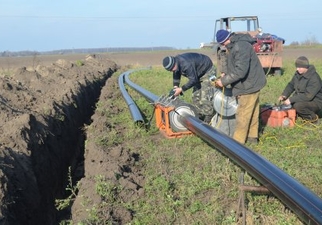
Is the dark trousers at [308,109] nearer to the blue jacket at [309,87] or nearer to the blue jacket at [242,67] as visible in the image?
the blue jacket at [309,87]

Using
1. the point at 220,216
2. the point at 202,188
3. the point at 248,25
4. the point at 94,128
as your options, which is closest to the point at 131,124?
the point at 94,128

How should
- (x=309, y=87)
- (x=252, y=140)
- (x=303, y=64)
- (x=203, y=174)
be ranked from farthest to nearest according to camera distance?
1. (x=309, y=87)
2. (x=303, y=64)
3. (x=252, y=140)
4. (x=203, y=174)

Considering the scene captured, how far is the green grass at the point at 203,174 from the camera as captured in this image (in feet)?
14.9

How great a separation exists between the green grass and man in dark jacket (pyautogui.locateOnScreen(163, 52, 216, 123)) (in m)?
0.91

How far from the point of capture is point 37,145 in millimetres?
6766

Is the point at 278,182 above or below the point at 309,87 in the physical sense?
below

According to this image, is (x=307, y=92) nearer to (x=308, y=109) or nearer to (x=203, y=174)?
(x=308, y=109)

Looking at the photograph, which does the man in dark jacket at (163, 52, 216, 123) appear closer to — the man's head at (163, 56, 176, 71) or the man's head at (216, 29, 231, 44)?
the man's head at (163, 56, 176, 71)

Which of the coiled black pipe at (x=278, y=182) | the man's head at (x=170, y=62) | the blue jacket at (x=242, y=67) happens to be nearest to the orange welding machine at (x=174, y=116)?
the man's head at (x=170, y=62)

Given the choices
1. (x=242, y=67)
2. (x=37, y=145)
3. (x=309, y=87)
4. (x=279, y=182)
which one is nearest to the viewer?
(x=279, y=182)

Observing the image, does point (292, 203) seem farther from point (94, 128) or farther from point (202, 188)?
point (94, 128)

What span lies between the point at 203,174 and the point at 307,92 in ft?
13.2

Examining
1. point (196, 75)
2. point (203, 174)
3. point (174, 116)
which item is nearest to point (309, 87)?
point (196, 75)

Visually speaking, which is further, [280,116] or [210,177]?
[280,116]
